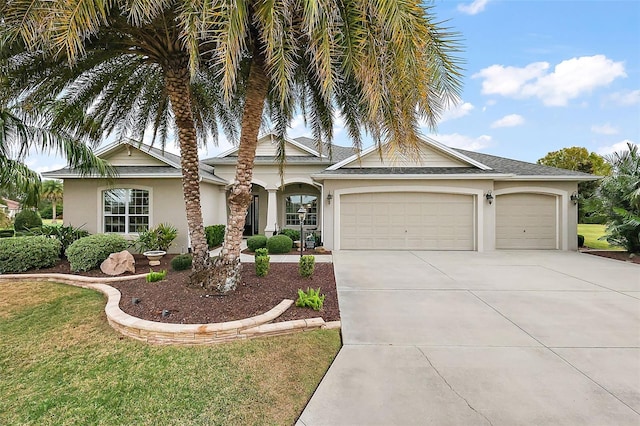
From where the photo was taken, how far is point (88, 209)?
40.9 ft

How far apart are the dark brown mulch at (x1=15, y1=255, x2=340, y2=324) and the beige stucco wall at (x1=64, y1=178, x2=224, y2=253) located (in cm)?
512

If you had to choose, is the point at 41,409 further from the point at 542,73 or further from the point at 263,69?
the point at 542,73

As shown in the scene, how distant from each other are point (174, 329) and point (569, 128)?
899 inches

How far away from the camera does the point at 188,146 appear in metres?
7.05

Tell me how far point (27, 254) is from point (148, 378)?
8.05m

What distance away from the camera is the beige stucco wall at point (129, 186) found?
12.4 meters

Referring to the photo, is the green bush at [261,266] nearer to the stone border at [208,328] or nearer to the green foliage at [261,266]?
the green foliage at [261,266]

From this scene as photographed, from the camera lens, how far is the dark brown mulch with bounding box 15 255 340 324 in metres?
5.20

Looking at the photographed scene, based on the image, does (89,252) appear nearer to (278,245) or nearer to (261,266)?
(261,266)

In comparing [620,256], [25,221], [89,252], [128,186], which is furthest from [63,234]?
[620,256]

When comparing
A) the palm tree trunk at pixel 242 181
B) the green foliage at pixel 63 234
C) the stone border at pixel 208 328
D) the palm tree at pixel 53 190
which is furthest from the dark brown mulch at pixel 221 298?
the palm tree at pixel 53 190

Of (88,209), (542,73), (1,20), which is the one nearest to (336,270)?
(1,20)

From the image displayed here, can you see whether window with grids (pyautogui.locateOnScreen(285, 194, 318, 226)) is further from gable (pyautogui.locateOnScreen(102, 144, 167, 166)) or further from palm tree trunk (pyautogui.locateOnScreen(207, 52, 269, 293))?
palm tree trunk (pyautogui.locateOnScreen(207, 52, 269, 293))

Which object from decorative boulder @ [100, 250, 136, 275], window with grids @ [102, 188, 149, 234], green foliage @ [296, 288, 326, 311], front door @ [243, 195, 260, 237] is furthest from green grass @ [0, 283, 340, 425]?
front door @ [243, 195, 260, 237]
